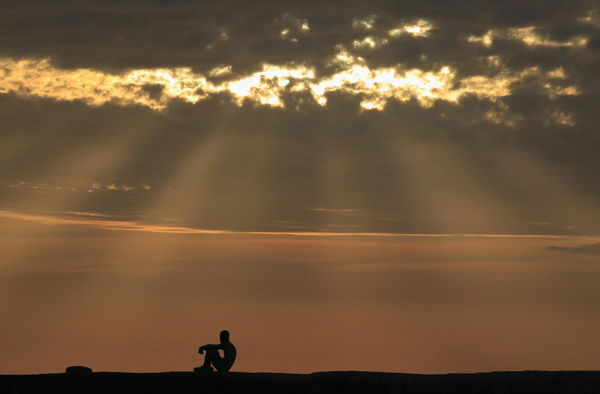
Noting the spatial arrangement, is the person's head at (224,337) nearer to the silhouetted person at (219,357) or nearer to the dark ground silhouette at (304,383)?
the silhouetted person at (219,357)

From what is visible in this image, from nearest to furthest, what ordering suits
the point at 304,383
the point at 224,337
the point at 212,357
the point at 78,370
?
1. the point at 304,383
2. the point at 78,370
3. the point at 212,357
4. the point at 224,337

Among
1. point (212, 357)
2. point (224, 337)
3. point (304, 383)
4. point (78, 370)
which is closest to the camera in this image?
point (304, 383)

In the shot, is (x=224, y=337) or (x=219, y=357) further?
(x=224, y=337)

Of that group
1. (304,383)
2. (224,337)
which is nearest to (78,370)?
(224,337)

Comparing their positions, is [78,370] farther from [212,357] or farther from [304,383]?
[304,383]

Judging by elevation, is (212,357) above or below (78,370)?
above

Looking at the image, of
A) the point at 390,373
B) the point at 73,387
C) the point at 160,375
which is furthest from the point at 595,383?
the point at 73,387

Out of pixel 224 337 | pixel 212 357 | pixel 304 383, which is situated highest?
pixel 224 337

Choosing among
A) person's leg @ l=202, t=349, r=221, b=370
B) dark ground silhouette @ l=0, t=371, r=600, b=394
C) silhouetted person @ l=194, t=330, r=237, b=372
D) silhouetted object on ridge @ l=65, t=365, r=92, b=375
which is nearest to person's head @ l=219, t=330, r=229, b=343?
silhouetted person @ l=194, t=330, r=237, b=372

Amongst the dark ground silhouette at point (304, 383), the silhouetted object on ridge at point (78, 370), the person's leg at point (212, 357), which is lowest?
the dark ground silhouette at point (304, 383)

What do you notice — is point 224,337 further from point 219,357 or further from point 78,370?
point 78,370

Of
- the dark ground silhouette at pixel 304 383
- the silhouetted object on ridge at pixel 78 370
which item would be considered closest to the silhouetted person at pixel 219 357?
the dark ground silhouette at pixel 304 383

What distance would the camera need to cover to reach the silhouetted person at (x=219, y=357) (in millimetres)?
17500

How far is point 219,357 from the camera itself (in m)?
17.7
